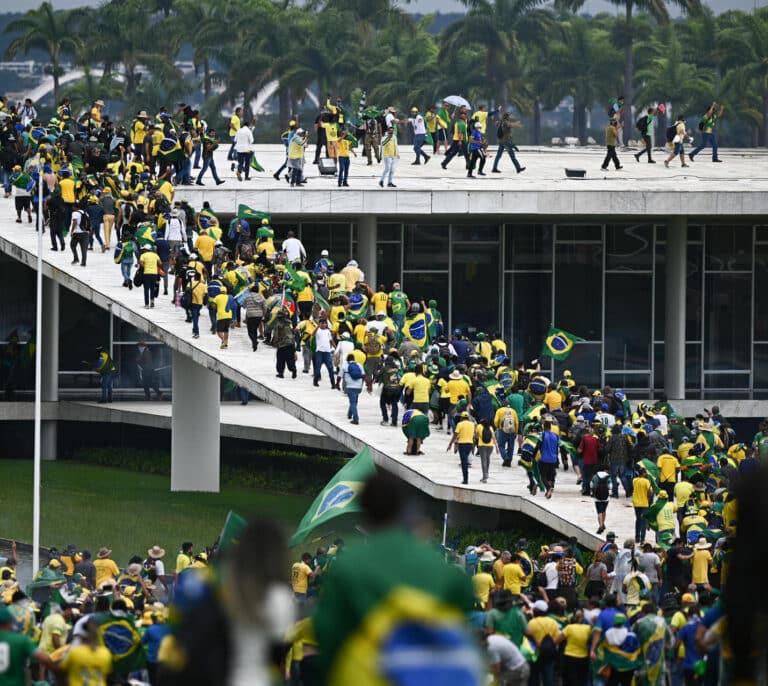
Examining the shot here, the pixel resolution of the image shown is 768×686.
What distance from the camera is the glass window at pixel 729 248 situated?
38.8 metres

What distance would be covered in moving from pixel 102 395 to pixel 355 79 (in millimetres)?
37480

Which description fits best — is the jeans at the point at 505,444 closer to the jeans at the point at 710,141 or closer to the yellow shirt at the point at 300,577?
the yellow shirt at the point at 300,577

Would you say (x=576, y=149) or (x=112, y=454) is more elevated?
(x=576, y=149)

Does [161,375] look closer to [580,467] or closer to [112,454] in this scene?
[112,454]

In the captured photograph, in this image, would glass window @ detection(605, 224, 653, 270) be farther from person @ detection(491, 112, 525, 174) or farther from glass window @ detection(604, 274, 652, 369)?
person @ detection(491, 112, 525, 174)

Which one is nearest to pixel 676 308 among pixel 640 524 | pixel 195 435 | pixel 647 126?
pixel 647 126

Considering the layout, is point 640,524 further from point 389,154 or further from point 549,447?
point 389,154

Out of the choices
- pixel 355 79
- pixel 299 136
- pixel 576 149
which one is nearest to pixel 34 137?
pixel 299 136

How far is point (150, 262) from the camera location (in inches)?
1085

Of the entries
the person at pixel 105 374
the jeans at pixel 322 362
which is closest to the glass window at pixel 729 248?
the person at pixel 105 374

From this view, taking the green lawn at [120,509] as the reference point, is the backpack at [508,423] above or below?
above

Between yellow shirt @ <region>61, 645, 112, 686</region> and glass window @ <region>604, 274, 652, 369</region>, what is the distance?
95.5 feet

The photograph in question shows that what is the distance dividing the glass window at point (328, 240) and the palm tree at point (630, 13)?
29.2m

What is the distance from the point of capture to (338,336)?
1061 inches
